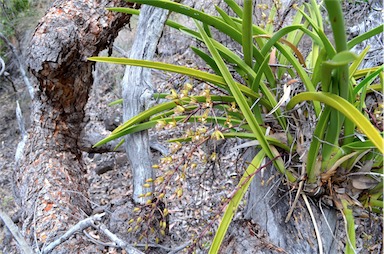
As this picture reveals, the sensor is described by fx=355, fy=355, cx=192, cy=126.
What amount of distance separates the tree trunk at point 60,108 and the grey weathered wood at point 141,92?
0.31 m

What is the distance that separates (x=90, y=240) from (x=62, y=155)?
2.39 feet

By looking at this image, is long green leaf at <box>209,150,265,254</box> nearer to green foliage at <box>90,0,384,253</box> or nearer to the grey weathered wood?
green foliage at <box>90,0,384,253</box>

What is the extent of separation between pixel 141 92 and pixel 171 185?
1146 millimetres

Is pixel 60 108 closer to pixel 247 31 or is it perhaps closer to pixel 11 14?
pixel 247 31

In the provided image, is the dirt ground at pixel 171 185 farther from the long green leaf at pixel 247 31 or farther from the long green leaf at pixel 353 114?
the long green leaf at pixel 353 114

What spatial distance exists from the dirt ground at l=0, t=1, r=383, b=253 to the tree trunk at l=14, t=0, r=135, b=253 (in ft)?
0.61

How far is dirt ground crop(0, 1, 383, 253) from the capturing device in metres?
1.37

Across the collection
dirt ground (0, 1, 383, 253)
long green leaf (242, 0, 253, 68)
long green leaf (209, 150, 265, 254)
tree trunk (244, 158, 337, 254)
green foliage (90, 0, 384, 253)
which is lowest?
dirt ground (0, 1, 383, 253)

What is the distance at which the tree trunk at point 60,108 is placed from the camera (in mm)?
1591

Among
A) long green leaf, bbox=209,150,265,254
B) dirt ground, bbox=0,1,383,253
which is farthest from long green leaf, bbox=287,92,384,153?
dirt ground, bbox=0,1,383,253

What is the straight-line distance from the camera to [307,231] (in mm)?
1144

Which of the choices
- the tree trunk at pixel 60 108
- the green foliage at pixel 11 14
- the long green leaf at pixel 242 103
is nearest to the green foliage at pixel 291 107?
the long green leaf at pixel 242 103

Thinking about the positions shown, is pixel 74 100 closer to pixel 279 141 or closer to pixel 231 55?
pixel 231 55

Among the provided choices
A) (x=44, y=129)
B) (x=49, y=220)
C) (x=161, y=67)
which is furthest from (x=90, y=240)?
(x=44, y=129)
